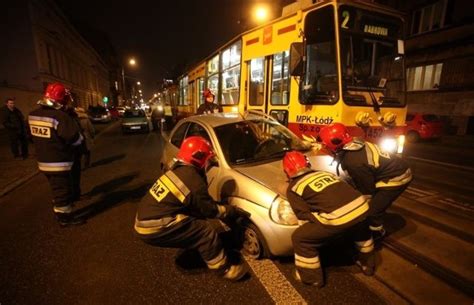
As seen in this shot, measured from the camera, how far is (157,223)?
2730mm

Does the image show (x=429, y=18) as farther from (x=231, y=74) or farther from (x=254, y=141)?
(x=254, y=141)

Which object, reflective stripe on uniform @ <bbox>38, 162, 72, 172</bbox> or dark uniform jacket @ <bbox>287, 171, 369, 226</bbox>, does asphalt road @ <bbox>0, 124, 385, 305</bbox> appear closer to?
dark uniform jacket @ <bbox>287, 171, 369, 226</bbox>

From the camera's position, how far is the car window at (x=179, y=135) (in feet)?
16.1

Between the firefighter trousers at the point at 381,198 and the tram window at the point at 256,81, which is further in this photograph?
the tram window at the point at 256,81

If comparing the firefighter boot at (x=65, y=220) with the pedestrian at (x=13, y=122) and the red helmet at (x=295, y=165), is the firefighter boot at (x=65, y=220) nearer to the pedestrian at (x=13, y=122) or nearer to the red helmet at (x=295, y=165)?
the red helmet at (x=295, y=165)

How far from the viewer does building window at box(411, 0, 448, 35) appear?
713 inches

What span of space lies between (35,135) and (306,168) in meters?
3.79

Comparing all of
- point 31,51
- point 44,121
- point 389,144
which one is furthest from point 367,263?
point 31,51

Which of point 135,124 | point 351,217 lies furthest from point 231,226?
point 135,124

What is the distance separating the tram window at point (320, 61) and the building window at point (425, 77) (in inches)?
670

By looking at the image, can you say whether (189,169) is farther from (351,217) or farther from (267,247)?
(351,217)

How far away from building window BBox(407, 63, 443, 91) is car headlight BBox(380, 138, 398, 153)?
53.1 ft

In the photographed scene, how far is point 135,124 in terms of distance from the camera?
55.4 feet

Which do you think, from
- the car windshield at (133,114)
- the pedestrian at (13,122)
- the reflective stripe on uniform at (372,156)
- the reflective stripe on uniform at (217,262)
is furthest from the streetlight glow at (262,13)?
the car windshield at (133,114)
